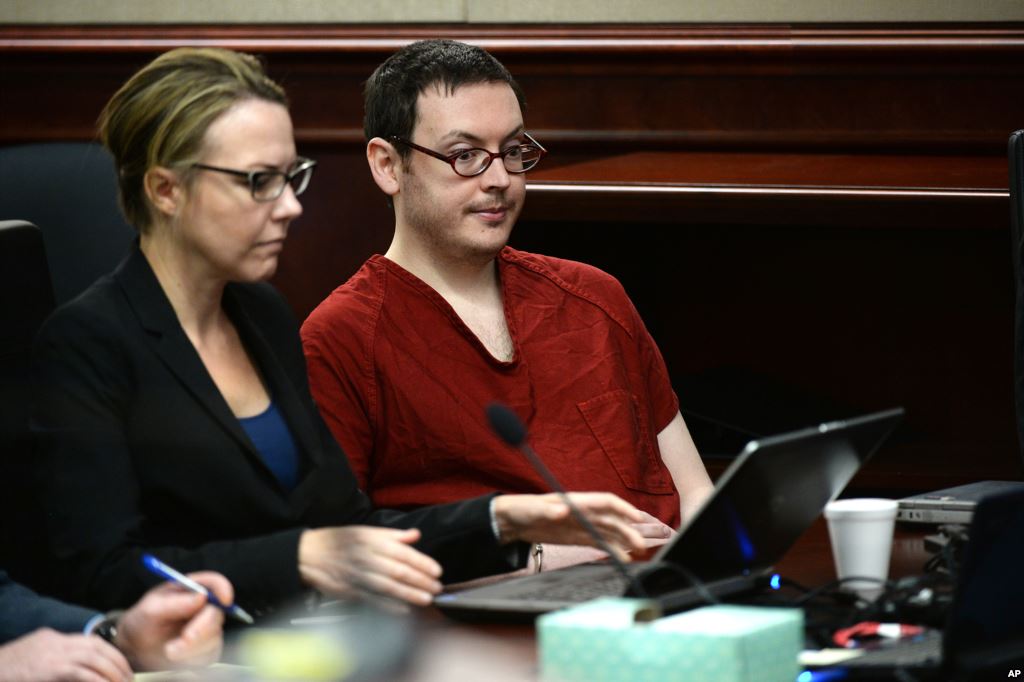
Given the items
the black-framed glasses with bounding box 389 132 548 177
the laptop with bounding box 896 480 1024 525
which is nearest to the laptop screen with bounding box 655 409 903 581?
the laptop with bounding box 896 480 1024 525

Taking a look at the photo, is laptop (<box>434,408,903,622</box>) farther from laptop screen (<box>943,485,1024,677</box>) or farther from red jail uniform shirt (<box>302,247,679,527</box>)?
red jail uniform shirt (<box>302,247,679,527</box>)

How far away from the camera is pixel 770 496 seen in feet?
3.82

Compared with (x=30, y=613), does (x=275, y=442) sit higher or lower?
higher

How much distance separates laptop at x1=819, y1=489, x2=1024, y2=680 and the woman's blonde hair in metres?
0.72

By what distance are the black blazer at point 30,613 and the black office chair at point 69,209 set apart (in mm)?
525

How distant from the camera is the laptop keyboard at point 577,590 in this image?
1.18 m

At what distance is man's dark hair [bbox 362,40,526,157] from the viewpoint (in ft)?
6.14

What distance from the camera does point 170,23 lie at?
2.68 m

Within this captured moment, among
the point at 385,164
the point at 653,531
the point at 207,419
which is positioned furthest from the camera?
the point at 385,164

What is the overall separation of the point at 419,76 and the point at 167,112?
0.61 metres

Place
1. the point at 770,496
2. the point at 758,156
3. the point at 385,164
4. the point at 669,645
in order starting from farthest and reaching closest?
1. the point at 758,156
2. the point at 385,164
3. the point at 770,496
4. the point at 669,645

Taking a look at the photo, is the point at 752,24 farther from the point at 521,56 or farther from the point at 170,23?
the point at 170,23

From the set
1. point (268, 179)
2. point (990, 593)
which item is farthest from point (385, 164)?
point (990, 593)

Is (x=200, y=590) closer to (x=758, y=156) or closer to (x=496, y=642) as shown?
(x=496, y=642)
